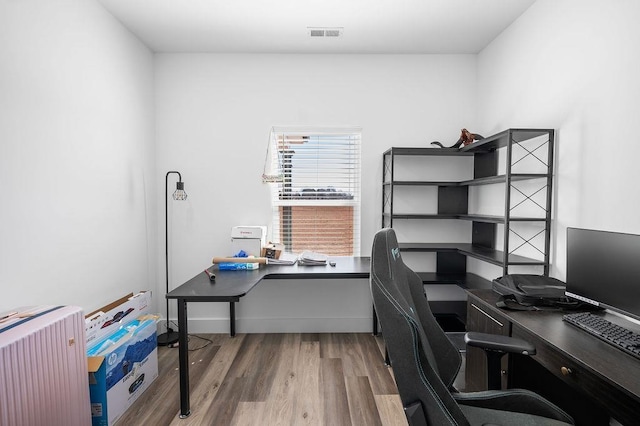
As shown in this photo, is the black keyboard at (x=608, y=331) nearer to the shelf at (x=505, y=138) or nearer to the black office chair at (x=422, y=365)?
the black office chair at (x=422, y=365)

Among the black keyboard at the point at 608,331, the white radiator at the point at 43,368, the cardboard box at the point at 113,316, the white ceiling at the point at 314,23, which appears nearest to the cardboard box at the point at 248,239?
the cardboard box at the point at 113,316

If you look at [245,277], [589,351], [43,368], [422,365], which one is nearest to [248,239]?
[245,277]

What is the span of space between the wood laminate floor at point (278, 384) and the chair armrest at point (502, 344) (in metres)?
1.01

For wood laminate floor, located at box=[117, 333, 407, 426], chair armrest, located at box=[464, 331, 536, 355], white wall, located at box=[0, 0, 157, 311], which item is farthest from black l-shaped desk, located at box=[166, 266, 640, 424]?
white wall, located at box=[0, 0, 157, 311]

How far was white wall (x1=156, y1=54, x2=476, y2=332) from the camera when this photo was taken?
121 inches

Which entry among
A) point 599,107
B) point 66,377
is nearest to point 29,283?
point 66,377

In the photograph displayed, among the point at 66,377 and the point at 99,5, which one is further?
the point at 99,5

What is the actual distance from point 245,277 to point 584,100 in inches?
98.6

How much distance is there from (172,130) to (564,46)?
10.7ft

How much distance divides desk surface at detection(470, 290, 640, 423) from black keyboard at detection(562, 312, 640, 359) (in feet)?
0.07

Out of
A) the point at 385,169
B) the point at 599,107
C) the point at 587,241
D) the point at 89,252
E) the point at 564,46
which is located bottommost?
the point at 89,252

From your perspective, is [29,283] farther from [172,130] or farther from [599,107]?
[599,107]

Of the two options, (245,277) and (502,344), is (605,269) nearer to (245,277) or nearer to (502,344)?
(502,344)

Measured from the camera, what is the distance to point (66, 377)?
1.53 m
